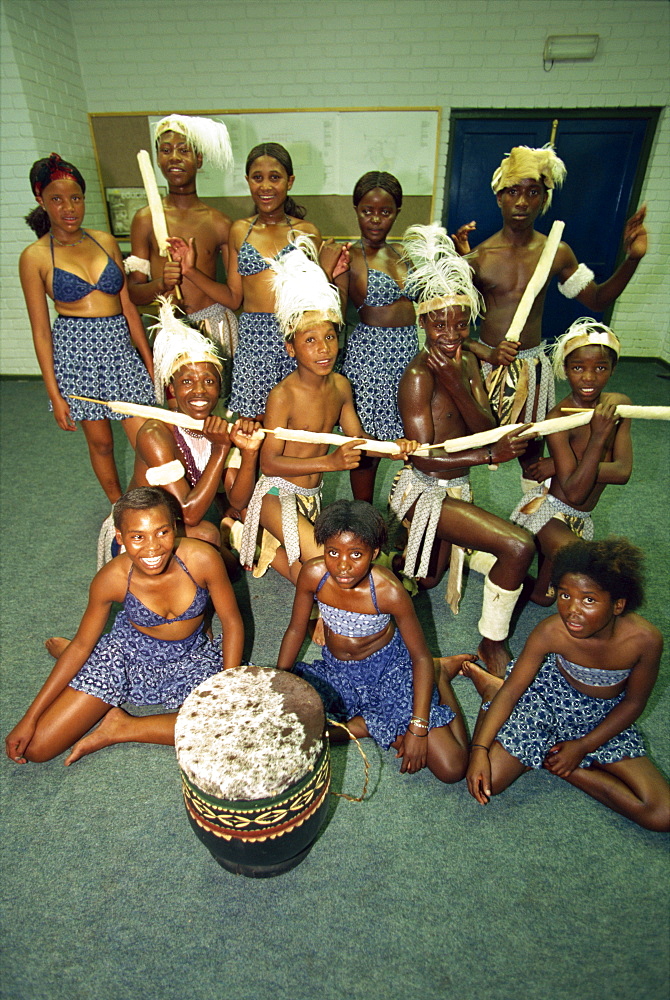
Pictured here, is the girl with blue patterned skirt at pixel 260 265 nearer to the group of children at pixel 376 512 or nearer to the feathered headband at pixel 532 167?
the group of children at pixel 376 512

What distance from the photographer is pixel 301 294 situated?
2.38m

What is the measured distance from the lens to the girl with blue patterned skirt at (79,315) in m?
2.86

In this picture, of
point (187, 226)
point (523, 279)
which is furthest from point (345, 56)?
point (523, 279)

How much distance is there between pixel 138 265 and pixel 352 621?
241 centimetres

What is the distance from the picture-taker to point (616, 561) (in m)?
1.76

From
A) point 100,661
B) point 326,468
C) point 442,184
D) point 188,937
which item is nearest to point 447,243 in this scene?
point 326,468

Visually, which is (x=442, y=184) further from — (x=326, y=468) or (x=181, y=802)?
(x=181, y=802)

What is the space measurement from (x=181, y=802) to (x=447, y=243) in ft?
7.67

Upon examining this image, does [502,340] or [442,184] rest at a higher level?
[442,184]

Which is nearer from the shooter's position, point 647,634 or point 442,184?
point 647,634

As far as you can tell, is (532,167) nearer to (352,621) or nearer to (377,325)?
(377,325)

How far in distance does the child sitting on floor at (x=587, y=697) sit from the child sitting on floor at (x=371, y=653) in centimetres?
15

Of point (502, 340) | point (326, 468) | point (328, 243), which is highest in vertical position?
point (328, 243)

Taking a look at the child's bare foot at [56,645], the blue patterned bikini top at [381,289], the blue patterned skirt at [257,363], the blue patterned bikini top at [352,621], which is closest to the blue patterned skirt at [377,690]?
the blue patterned bikini top at [352,621]
